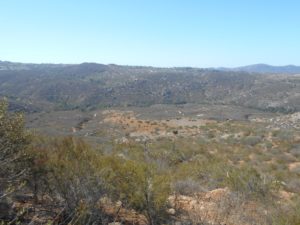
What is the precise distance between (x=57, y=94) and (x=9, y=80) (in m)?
37.9

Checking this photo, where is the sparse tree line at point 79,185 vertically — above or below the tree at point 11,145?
below

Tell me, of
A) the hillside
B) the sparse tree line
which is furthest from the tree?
the hillside

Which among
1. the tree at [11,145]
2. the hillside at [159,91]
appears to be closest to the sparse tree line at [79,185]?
the tree at [11,145]

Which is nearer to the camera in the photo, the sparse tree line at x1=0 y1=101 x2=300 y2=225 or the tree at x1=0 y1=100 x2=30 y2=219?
the tree at x1=0 y1=100 x2=30 y2=219

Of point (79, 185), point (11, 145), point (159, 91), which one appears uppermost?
point (11, 145)

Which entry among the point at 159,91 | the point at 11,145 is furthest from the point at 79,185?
the point at 159,91

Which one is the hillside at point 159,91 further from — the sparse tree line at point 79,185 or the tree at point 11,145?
the tree at point 11,145

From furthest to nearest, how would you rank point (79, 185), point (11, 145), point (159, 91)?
point (159, 91), point (79, 185), point (11, 145)

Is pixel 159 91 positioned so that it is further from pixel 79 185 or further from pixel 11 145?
pixel 11 145

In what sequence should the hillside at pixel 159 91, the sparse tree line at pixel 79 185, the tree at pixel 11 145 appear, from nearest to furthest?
the tree at pixel 11 145 → the sparse tree line at pixel 79 185 → the hillside at pixel 159 91

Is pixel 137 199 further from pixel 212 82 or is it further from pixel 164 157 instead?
pixel 212 82

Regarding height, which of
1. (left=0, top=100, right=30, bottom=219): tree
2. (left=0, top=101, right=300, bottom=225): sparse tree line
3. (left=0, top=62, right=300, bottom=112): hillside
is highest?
(left=0, top=100, right=30, bottom=219): tree

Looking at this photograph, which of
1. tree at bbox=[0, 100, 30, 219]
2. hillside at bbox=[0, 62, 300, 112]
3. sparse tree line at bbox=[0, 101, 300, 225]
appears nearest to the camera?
tree at bbox=[0, 100, 30, 219]

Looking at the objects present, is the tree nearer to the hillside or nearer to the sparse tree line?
the sparse tree line
